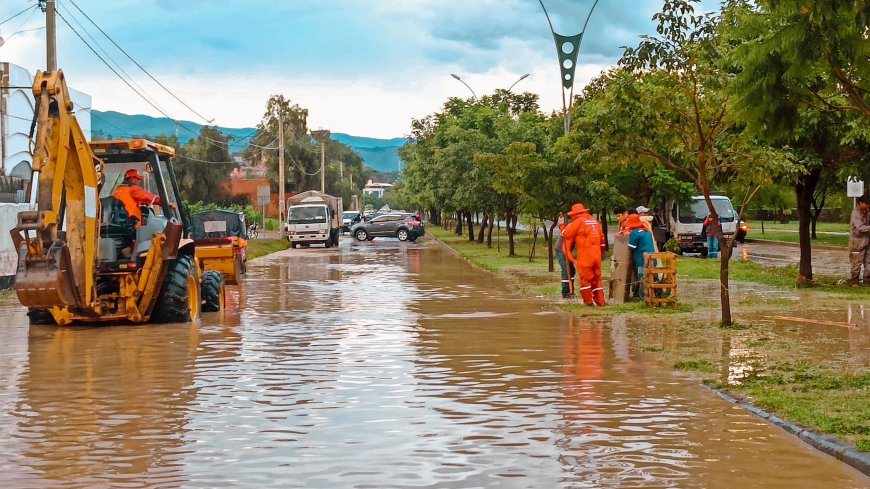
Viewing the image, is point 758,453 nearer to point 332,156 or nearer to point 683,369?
point 683,369

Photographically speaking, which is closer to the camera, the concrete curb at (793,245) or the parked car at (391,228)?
the concrete curb at (793,245)

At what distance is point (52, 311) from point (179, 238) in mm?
2226

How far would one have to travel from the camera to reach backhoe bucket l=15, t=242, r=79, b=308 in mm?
15648

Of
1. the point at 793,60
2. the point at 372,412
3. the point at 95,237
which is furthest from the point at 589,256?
the point at 372,412

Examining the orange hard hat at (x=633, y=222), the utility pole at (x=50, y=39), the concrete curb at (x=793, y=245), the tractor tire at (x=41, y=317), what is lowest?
the tractor tire at (x=41, y=317)

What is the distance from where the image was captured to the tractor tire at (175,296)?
1828 centimetres

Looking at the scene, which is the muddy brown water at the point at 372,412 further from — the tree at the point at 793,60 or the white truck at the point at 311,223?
the white truck at the point at 311,223

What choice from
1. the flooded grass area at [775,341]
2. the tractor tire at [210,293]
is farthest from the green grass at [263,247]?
the tractor tire at [210,293]

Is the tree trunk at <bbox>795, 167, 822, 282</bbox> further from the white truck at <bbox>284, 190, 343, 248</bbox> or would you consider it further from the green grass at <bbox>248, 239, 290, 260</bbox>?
the white truck at <bbox>284, 190, 343, 248</bbox>

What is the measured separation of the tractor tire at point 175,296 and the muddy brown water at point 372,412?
28 cm

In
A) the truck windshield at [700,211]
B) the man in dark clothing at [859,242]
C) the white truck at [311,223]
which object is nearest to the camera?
the man in dark clothing at [859,242]

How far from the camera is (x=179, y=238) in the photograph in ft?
58.7

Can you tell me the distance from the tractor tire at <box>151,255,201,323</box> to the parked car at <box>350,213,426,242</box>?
49008 mm

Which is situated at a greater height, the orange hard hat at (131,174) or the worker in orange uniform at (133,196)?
the orange hard hat at (131,174)
